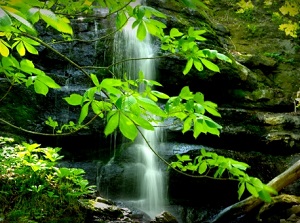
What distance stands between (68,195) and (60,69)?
5.70 metres

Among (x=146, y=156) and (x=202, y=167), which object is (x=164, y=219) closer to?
(x=146, y=156)

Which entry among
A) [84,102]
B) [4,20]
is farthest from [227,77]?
[4,20]

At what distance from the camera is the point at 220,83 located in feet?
26.3

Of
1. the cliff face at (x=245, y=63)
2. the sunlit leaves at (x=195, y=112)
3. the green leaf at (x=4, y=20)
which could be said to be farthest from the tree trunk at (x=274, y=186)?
the green leaf at (x=4, y=20)

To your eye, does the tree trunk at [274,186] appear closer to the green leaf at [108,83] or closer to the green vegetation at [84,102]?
the green vegetation at [84,102]

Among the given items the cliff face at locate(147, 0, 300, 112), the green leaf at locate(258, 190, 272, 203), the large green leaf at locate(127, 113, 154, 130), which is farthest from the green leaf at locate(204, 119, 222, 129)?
the cliff face at locate(147, 0, 300, 112)

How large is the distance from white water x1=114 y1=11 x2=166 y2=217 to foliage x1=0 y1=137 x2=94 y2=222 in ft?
8.55

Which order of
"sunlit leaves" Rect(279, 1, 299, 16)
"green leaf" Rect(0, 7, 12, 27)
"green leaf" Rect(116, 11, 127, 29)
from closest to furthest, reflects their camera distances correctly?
"green leaf" Rect(0, 7, 12, 27) < "green leaf" Rect(116, 11, 127, 29) < "sunlit leaves" Rect(279, 1, 299, 16)

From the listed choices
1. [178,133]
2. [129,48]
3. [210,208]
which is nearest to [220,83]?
[178,133]

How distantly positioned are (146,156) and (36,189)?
12.1 feet

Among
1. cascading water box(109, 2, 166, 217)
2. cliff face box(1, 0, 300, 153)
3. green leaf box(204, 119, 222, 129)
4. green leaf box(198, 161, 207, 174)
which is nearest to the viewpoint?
green leaf box(204, 119, 222, 129)

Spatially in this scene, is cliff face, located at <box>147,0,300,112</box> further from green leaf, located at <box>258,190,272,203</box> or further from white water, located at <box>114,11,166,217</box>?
green leaf, located at <box>258,190,272,203</box>

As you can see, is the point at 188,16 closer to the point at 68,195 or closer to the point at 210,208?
the point at 210,208

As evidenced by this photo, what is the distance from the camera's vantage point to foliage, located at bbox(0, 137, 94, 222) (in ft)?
9.60
